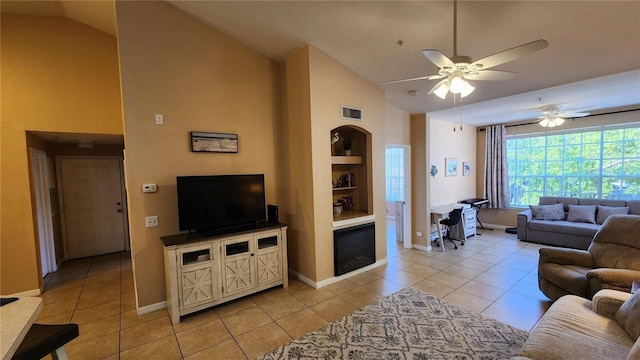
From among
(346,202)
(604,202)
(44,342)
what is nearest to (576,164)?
(604,202)

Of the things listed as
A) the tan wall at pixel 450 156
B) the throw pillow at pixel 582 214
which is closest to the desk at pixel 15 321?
the tan wall at pixel 450 156

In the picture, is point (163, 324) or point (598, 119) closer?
point (163, 324)

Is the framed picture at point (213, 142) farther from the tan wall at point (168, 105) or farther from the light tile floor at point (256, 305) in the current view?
the light tile floor at point (256, 305)

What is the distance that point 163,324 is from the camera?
2.87 meters

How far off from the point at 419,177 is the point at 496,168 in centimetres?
325

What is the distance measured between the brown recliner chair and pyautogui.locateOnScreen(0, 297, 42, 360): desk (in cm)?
436

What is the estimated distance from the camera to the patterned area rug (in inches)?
91.0

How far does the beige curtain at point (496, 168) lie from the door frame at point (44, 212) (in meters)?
9.53

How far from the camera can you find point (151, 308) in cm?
314

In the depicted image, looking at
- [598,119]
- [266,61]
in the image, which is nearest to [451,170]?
[598,119]

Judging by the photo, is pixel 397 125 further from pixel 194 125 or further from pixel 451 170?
pixel 194 125

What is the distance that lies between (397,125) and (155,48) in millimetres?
4081

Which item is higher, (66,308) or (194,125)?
(194,125)

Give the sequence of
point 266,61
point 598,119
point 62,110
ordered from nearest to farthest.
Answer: point 62,110 < point 266,61 < point 598,119
